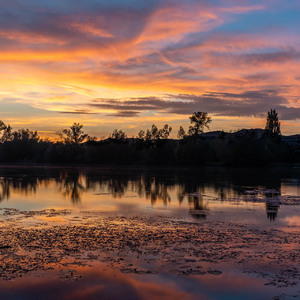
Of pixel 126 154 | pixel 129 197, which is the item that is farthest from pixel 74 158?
pixel 129 197

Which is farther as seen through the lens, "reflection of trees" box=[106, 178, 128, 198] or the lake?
"reflection of trees" box=[106, 178, 128, 198]

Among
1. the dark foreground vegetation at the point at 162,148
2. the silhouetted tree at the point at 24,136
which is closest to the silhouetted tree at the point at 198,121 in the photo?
the dark foreground vegetation at the point at 162,148

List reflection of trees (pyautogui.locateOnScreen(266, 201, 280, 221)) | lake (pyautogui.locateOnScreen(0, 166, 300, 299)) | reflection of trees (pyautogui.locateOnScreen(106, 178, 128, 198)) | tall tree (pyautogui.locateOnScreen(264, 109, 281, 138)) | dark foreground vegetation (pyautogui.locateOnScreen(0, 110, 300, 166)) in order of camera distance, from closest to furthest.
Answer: lake (pyautogui.locateOnScreen(0, 166, 300, 299)), reflection of trees (pyautogui.locateOnScreen(266, 201, 280, 221)), reflection of trees (pyautogui.locateOnScreen(106, 178, 128, 198)), dark foreground vegetation (pyautogui.locateOnScreen(0, 110, 300, 166)), tall tree (pyautogui.locateOnScreen(264, 109, 281, 138))

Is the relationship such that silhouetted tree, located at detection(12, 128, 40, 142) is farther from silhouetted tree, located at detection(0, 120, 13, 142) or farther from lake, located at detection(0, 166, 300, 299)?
lake, located at detection(0, 166, 300, 299)

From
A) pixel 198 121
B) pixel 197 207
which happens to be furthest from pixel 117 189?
pixel 198 121

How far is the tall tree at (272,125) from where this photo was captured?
14250 cm

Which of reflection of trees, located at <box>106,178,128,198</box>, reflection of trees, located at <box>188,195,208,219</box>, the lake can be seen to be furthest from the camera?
reflection of trees, located at <box>106,178,128,198</box>

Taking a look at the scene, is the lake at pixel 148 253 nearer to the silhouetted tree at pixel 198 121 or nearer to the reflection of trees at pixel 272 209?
the reflection of trees at pixel 272 209

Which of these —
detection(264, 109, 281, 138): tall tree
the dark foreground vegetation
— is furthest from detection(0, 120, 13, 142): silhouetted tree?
detection(264, 109, 281, 138): tall tree

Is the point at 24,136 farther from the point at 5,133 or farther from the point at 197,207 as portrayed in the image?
the point at 197,207

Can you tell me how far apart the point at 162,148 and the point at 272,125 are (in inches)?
1774

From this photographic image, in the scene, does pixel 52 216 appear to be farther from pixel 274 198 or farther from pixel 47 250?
pixel 274 198

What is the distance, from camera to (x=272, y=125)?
472ft

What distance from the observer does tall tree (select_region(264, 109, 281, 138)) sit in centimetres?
14250
